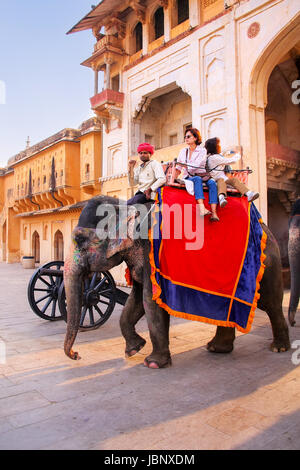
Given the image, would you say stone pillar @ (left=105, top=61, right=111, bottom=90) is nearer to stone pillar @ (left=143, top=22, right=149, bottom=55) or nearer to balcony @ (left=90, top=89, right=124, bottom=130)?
balcony @ (left=90, top=89, right=124, bottom=130)

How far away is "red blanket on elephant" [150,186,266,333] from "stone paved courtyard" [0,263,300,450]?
62 centimetres

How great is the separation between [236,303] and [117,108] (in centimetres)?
1117

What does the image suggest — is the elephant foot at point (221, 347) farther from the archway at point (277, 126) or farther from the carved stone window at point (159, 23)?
the carved stone window at point (159, 23)

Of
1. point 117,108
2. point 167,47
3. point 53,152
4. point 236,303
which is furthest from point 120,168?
point 236,303

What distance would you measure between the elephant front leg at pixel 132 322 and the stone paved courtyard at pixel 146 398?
0.13m

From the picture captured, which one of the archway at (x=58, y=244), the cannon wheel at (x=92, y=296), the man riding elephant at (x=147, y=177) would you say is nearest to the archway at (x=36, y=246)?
the archway at (x=58, y=244)

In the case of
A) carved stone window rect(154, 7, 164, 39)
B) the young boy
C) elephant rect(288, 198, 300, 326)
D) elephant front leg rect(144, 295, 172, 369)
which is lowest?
elephant front leg rect(144, 295, 172, 369)

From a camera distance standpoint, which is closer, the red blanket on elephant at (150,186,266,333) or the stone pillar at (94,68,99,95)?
the red blanket on elephant at (150,186,266,333)

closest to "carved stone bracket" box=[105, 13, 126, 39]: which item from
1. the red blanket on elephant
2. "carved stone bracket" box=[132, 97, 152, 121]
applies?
"carved stone bracket" box=[132, 97, 152, 121]

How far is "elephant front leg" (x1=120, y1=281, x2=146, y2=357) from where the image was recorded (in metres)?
4.27

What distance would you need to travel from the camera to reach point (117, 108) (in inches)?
531

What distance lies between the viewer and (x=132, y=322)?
4.41 metres

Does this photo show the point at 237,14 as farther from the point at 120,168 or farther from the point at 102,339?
the point at 102,339

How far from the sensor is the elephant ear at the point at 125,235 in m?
3.87
